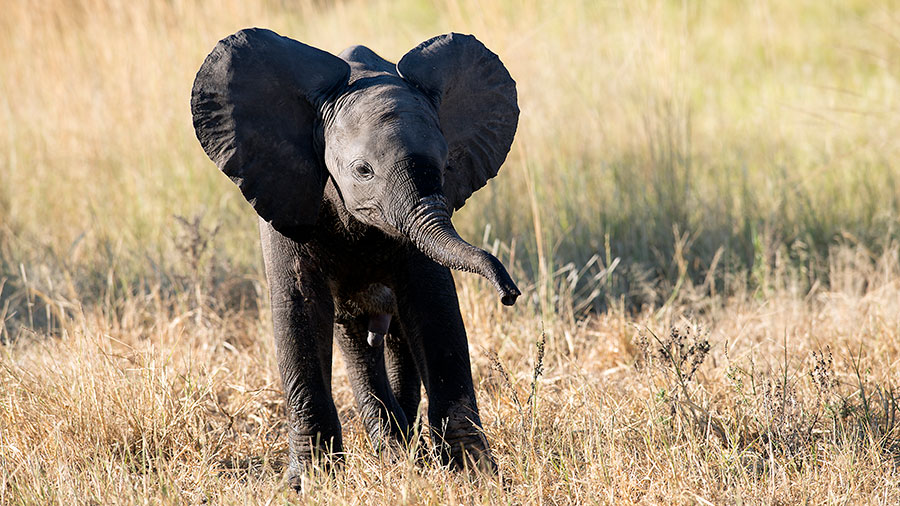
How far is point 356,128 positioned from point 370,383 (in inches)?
53.1

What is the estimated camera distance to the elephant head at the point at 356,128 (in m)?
2.88

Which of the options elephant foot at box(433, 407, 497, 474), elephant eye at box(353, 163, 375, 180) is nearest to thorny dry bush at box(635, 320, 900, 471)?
elephant foot at box(433, 407, 497, 474)

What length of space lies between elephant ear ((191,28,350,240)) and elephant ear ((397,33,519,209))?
28 centimetres

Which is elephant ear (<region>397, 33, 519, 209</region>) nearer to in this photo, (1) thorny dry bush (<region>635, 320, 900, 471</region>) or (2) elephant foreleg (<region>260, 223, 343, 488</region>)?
(2) elephant foreleg (<region>260, 223, 343, 488</region>)

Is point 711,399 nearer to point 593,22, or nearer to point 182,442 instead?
point 182,442

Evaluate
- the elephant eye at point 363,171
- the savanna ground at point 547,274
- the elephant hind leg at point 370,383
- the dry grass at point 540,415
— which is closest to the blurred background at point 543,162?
the savanna ground at point 547,274

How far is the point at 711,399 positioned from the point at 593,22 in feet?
16.8

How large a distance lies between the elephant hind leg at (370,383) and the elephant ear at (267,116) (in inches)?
35.7

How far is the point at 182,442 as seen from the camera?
390 cm

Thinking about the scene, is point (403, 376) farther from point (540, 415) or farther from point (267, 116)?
point (267, 116)

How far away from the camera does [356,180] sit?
2.96 metres

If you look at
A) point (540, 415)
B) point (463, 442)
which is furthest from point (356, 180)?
point (540, 415)

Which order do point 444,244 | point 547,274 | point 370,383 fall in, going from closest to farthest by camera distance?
point 444,244 < point 370,383 < point 547,274

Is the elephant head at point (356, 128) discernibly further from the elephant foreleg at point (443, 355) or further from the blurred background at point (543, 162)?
the blurred background at point (543, 162)
